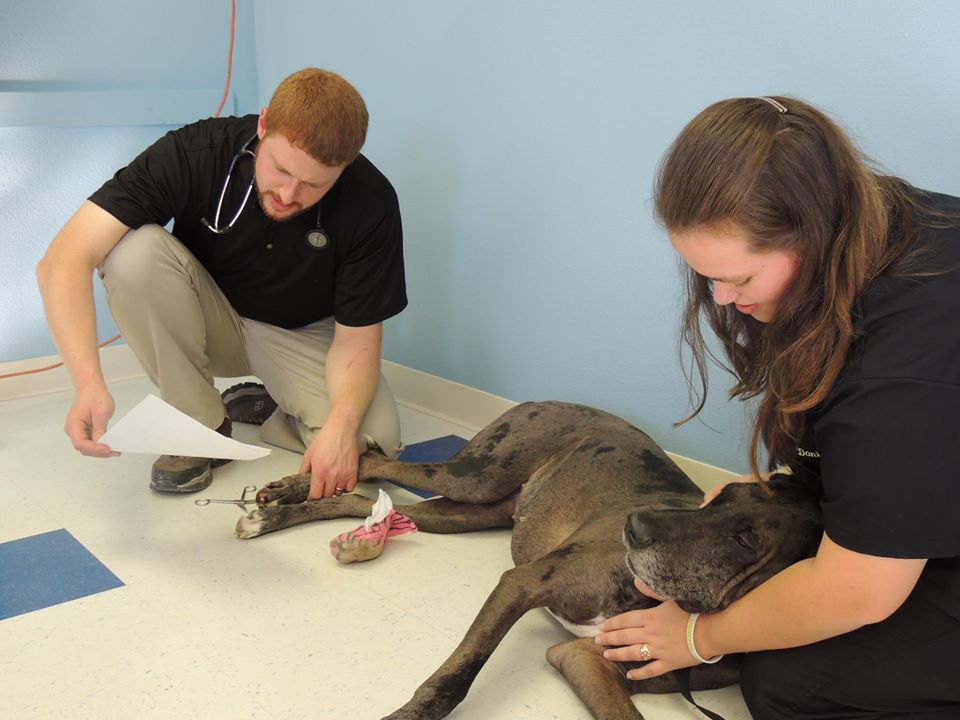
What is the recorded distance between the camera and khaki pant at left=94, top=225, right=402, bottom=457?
256 centimetres

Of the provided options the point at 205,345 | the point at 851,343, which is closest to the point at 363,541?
the point at 205,345

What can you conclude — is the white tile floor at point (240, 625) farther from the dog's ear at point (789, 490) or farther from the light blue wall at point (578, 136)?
the light blue wall at point (578, 136)

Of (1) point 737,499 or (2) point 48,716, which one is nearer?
(2) point 48,716

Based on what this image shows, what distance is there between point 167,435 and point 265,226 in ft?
2.77

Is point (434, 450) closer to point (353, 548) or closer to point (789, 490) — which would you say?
point (353, 548)

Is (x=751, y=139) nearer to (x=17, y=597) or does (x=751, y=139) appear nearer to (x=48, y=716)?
(x=48, y=716)

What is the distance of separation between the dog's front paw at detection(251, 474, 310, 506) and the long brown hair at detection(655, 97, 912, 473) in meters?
1.39

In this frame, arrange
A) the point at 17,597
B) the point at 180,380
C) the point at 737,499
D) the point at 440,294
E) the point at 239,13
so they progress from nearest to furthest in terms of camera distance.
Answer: the point at 737,499 < the point at 17,597 < the point at 180,380 < the point at 440,294 < the point at 239,13

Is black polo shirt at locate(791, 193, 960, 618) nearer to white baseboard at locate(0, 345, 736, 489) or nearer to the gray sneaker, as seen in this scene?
the gray sneaker

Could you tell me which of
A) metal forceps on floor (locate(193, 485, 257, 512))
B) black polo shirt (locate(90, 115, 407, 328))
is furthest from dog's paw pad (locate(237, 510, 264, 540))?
black polo shirt (locate(90, 115, 407, 328))

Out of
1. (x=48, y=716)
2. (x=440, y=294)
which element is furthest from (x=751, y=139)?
(x=440, y=294)

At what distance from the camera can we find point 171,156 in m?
2.52

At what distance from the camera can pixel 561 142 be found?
2.90 metres

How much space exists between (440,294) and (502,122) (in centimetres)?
68
